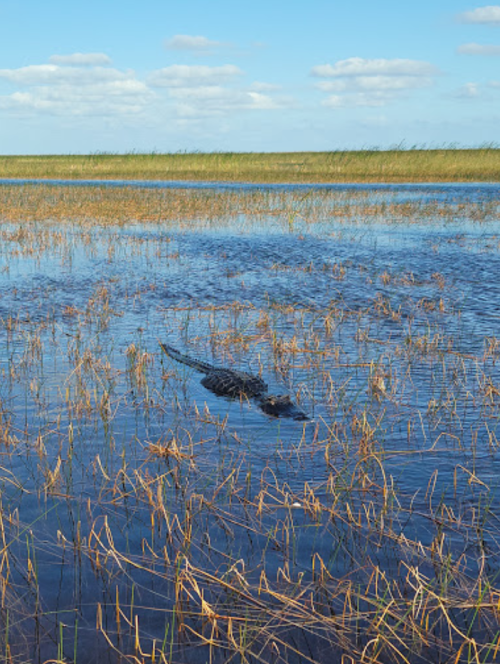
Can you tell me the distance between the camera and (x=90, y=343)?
7605 millimetres

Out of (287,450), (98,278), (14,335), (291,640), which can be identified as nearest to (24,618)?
(291,640)

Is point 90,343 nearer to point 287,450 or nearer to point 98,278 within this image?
point 287,450

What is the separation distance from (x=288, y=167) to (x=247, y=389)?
4063cm

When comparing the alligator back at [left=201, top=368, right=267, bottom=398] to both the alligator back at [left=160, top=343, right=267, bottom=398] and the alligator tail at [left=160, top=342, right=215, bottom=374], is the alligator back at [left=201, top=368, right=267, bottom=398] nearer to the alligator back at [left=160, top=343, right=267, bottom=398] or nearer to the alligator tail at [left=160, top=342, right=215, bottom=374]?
the alligator back at [left=160, top=343, right=267, bottom=398]

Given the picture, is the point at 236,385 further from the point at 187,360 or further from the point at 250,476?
the point at 250,476

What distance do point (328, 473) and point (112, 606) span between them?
1.84 m

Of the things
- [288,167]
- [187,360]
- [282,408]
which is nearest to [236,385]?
[282,408]

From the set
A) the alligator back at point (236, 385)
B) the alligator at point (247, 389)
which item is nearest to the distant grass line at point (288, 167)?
→ the alligator at point (247, 389)

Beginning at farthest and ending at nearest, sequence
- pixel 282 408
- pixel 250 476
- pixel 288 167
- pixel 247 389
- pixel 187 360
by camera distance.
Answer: pixel 288 167 < pixel 187 360 < pixel 247 389 < pixel 282 408 < pixel 250 476

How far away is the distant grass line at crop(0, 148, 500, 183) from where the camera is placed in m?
39.8

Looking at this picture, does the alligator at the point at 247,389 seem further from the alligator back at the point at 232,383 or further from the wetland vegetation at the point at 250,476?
the wetland vegetation at the point at 250,476

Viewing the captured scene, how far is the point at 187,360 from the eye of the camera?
274 inches

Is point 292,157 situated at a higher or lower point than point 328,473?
higher

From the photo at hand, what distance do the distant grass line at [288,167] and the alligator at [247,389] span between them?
33.5 meters
